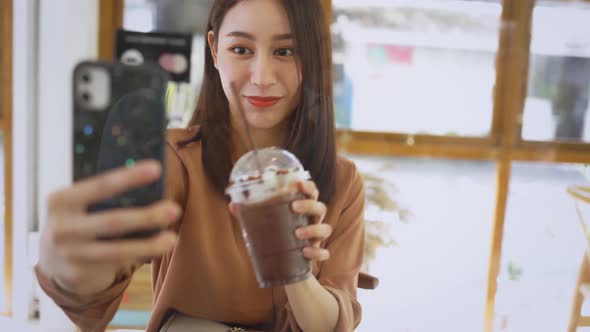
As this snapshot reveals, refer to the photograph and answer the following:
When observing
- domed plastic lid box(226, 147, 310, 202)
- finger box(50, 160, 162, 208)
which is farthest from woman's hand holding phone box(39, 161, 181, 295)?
domed plastic lid box(226, 147, 310, 202)

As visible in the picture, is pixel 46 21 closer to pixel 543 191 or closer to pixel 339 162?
pixel 339 162

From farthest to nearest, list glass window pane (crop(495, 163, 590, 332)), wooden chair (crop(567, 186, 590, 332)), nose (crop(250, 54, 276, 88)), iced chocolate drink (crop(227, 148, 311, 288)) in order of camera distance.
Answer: glass window pane (crop(495, 163, 590, 332))
wooden chair (crop(567, 186, 590, 332))
nose (crop(250, 54, 276, 88))
iced chocolate drink (crop(227, 148, 311, 288))

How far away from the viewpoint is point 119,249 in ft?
1.08

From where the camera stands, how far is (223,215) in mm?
652

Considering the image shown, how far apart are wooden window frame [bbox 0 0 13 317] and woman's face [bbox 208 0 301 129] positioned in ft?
0.90

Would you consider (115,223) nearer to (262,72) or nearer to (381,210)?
(262,72)

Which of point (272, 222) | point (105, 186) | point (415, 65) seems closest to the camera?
point (105, 186)

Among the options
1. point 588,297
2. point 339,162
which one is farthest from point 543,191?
point 339,162

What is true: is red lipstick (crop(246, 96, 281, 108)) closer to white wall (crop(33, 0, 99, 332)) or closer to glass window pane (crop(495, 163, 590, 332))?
white wall (crop(33, 0, 99, 332))

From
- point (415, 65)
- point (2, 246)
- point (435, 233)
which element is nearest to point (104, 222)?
point (2, 246)

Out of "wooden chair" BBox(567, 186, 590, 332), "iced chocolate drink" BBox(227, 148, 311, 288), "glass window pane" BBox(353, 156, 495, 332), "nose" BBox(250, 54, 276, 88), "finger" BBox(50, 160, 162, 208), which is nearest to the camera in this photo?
"finger" BBox(50, 160, 162, 208)

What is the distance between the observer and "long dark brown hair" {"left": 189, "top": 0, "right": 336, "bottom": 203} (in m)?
0.59

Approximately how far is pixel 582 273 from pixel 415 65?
0.88 m

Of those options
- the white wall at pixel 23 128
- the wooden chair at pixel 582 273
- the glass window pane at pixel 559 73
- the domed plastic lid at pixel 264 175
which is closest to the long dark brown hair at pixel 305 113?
the domed plastic lid at pixel 264 175
